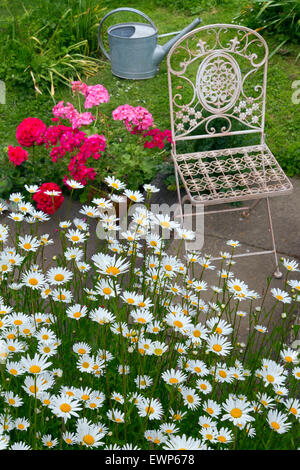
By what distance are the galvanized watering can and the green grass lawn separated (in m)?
0.10

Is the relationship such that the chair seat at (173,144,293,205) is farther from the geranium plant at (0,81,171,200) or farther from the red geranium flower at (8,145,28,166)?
the red geranium flower at (8,145,28,166)

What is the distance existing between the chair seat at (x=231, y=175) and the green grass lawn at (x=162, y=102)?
799mm

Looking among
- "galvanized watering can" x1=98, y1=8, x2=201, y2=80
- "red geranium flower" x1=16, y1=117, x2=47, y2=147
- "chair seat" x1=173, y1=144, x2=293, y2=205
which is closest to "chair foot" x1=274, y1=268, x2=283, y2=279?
"chair seat" x1=173, y1=144, x2=293, y2=205

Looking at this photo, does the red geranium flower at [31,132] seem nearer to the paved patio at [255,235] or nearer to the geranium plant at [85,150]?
the geranium plant at [85,150]

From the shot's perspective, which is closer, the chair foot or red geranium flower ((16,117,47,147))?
the chair foot

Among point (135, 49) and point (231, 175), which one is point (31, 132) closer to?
point (231, 175)

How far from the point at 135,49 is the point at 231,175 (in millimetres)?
2654

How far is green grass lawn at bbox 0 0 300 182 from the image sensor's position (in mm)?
4734

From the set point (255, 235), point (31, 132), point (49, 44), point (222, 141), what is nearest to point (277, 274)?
point (255, 235)

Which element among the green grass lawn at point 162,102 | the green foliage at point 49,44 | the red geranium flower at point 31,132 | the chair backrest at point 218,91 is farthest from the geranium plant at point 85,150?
the green foliage at point 49,44

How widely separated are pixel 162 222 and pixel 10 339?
0.65 m
